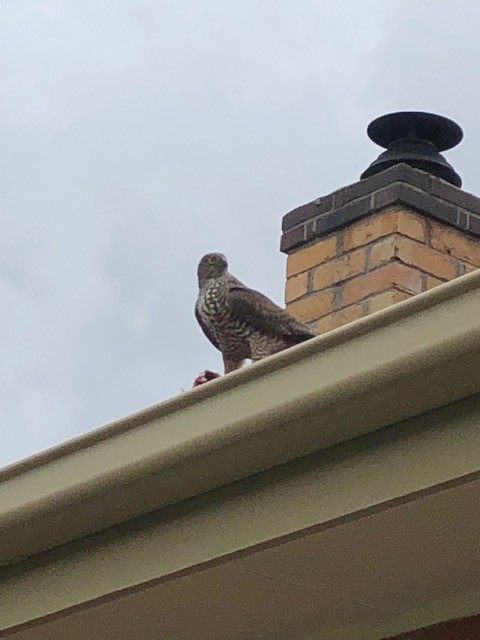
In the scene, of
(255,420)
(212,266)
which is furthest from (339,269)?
(255,420)

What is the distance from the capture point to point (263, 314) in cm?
366

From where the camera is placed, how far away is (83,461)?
2.66 m

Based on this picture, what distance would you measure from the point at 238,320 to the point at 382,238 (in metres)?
1.22

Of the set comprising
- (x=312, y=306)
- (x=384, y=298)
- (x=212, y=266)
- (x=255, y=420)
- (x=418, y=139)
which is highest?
(x=418, y=139)

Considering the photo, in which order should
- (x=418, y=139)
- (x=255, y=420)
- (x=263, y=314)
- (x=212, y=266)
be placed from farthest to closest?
(x=418, y=139) → (x=212, y=266) → (x=263, y=314) → (x=255, y=420)

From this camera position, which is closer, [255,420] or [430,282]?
[255,420]

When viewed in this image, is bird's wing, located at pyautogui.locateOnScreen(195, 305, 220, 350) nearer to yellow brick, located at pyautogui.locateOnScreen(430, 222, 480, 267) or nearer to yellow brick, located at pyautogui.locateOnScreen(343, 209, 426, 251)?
yellow brick, located at pyautogui.locateOnScreen(343, 209, 426, 251)

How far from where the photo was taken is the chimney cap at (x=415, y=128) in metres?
5.30

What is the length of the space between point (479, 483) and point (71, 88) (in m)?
21.1

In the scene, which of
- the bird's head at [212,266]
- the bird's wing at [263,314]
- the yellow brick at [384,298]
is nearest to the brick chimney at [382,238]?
the yellow brick at [384,298]

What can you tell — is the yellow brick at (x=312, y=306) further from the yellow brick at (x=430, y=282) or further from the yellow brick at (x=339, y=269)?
the yellow brick at (x=430, y=282)

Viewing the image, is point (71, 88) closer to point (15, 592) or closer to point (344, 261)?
point (344, 261)

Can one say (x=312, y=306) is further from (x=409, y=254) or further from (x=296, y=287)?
(x=409, y=254)

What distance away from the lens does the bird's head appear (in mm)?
3875
